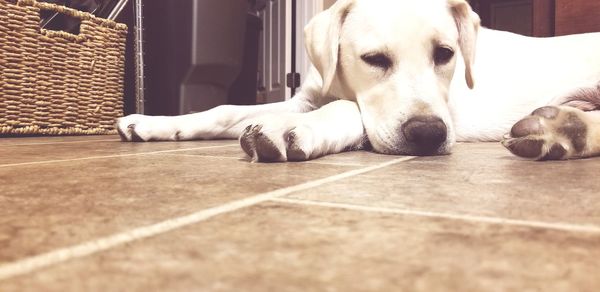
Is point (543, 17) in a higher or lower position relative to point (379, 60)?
higher

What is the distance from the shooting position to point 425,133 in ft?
3.87

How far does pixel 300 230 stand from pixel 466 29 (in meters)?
1.22

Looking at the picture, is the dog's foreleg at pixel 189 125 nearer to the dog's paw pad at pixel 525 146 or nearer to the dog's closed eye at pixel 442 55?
the dog's closed eye at pixel 442 55

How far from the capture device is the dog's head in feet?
3.99

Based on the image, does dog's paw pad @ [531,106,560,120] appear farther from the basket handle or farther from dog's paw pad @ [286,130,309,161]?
the basket handle

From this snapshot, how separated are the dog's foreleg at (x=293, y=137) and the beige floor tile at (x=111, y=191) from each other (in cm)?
4

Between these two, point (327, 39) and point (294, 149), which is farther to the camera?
point (327, 39)

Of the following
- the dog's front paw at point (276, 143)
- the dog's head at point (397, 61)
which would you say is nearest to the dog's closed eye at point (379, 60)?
the dog's head at point (397, 61)

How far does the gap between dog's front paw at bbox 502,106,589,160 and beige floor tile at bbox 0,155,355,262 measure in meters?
0.31

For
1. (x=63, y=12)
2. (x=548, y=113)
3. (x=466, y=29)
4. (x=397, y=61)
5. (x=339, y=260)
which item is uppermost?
(x=63, y=12)

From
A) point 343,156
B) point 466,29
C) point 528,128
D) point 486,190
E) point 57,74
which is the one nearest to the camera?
point 486,190

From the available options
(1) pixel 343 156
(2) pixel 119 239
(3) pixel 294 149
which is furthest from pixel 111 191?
(1) pixel 343 156

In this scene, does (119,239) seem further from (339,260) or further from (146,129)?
(146,129)

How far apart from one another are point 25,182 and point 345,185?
0.45 meters
